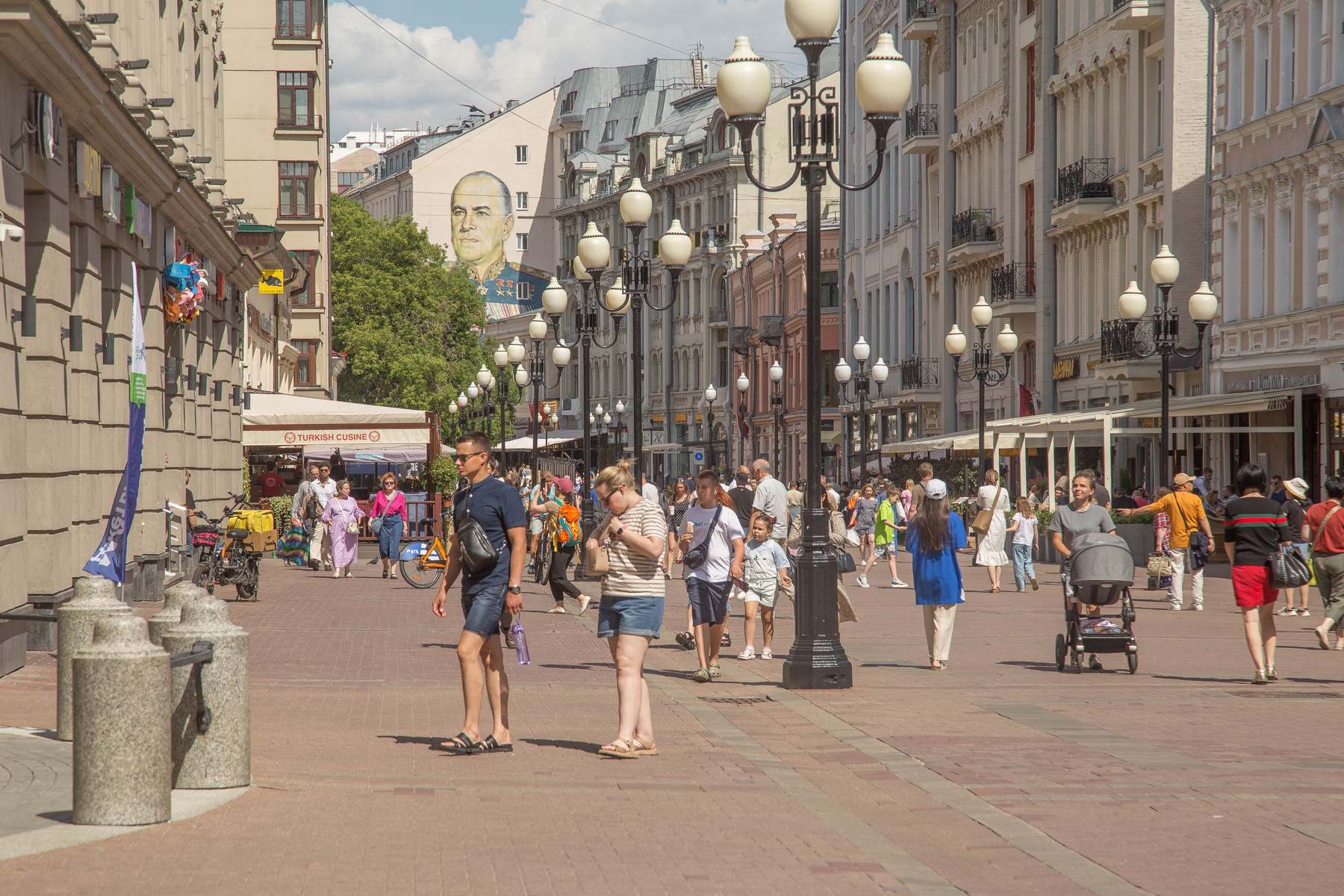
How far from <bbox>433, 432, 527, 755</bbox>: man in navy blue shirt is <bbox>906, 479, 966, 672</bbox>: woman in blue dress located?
17.9 feet

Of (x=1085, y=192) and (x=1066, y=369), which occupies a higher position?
(x=1085, y=192)

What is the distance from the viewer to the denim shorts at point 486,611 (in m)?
9.59

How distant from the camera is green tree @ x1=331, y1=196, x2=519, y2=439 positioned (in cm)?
7125

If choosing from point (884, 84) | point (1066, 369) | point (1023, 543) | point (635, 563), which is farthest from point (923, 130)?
point (635, 563)

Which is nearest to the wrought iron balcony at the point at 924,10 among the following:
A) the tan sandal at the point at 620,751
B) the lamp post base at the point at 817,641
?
the lamp post base at the point at 817,641

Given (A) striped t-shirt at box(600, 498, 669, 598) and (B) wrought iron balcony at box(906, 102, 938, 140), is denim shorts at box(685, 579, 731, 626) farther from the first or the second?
(B) wrought iron balcony at box(906, 102, 938, 140)

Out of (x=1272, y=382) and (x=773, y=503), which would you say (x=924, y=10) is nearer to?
(x=1272, y=382)

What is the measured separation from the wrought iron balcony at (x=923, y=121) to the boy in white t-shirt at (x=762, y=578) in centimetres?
3975

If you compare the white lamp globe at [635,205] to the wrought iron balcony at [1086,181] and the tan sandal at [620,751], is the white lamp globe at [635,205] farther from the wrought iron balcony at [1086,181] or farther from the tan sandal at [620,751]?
the wrought iron balcony at [1086,181]

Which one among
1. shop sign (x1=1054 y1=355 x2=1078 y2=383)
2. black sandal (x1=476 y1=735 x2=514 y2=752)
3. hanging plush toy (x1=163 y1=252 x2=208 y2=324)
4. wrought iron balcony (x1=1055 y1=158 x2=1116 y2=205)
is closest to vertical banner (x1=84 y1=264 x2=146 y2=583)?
black sandal (x1=476 y1=735 x2=514 y2=752)

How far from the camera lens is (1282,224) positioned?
30.6m

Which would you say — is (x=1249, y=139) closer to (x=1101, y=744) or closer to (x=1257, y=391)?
(x=1257, y=391)

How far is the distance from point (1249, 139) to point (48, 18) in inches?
956

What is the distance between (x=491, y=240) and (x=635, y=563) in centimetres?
10380
